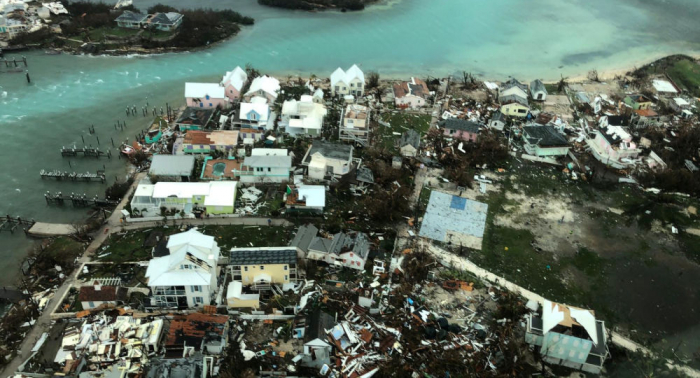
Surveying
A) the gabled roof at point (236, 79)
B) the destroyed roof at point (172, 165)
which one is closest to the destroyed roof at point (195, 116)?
the gabled roof at point (236, 79)

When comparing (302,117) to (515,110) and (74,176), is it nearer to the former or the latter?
(74,176)

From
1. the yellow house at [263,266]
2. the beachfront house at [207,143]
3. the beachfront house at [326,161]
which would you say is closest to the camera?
the yellow house at [263,266]

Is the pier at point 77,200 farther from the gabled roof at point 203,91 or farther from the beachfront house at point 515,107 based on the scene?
the beachfront house at point 515,107

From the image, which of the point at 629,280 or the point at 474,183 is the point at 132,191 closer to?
the point at 474,183

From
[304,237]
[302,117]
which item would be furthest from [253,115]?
[304,237]

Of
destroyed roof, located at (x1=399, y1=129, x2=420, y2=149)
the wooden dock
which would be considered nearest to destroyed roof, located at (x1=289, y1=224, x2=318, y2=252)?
destroyed roof, located at (x1=399, y1=129, x2=420, y2=149)

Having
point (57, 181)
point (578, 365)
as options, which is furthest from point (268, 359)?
point (57, 181)
